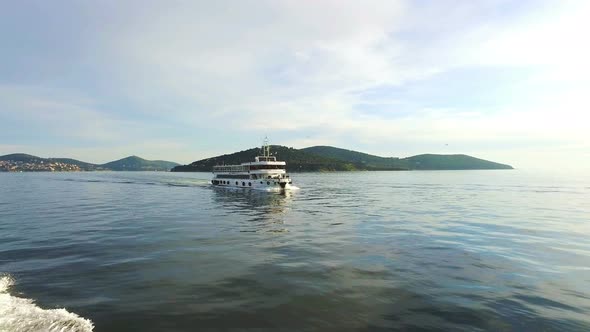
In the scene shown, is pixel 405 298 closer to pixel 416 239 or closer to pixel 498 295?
pixel 498 295

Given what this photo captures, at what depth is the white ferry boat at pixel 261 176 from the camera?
252 ft

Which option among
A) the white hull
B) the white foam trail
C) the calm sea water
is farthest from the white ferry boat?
the white foam trail

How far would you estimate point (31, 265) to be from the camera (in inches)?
705

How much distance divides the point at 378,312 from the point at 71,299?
12.0m

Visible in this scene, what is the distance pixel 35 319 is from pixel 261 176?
70.6 meters

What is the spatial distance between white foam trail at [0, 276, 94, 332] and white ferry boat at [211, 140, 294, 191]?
63747mm

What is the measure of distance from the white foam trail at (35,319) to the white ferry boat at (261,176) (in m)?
63.7

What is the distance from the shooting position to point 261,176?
81.7 m

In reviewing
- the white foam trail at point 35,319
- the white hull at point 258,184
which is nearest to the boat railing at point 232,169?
the white hull at point 258,184

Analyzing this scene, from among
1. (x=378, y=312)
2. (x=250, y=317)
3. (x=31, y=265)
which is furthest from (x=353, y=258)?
(x=31, y=265)

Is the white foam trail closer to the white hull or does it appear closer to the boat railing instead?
the white hull

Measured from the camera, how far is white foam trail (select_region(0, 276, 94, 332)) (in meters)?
10.5

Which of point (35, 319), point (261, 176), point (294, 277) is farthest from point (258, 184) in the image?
point (35, 319)

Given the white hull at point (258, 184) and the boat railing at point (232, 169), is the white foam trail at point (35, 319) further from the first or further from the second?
the boat railing at point (232, 169)
